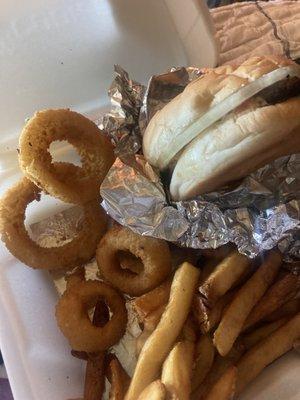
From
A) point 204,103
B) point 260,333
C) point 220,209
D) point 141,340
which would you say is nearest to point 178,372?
point 141,340

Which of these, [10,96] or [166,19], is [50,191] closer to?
[10,96]

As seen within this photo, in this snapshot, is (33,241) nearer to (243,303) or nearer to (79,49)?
(243,303)

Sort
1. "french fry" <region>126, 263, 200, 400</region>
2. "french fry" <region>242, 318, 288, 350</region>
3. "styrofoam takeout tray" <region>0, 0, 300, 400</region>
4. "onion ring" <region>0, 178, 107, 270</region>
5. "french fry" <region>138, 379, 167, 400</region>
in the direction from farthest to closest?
"styrofoam takeout tray" <region>0, 0, 300, 400</region> < "onion ring" <region>0, 178, 107, 270</region> < "french fry" <region>242, 318, 288, 350</region> < "french fry" <region>126, 263, 200, 400</region> < "french fry" <region>138, 379, 167, 400</region>

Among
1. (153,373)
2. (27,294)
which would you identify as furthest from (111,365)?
(27,294)

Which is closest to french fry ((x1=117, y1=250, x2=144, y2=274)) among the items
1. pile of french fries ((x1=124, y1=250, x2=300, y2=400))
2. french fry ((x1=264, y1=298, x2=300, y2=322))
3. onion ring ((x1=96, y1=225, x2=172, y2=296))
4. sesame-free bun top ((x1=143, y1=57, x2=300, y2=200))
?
onion ring ((x1=96, y1=225, x2=172, y2=296))

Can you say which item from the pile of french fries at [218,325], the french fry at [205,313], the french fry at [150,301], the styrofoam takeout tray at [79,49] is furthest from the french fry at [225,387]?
the styrofoam takeout tray at [79,49]

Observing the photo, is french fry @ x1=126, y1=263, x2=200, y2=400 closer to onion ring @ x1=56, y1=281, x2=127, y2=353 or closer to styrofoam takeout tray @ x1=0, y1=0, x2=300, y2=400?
onion ring @ x1=56, y1=281, x2=127, y2=353
